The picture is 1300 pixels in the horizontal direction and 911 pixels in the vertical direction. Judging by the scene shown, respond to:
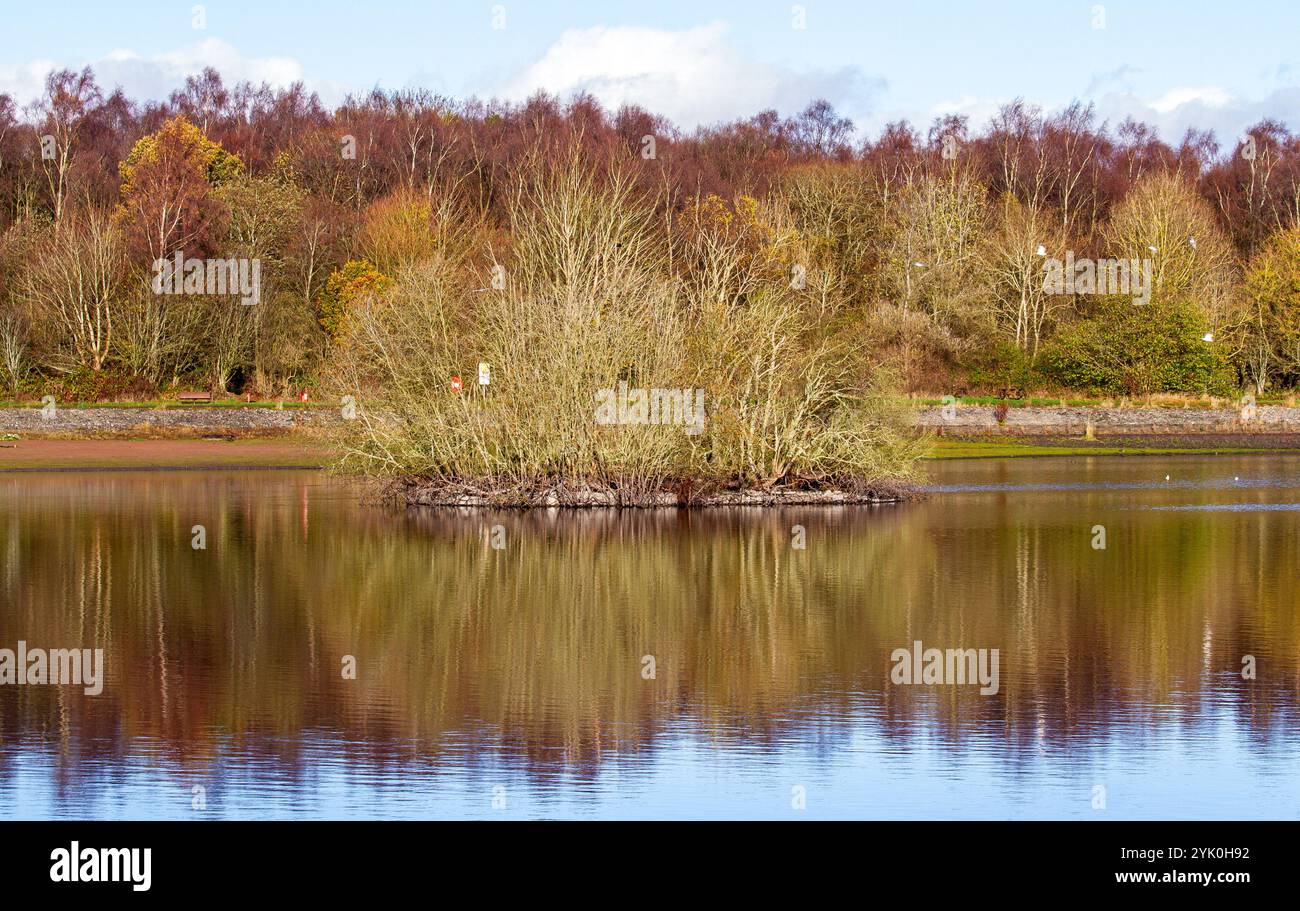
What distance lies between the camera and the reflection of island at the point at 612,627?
561 inches

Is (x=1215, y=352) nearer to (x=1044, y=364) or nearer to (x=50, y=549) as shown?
(x=1044, y=364)

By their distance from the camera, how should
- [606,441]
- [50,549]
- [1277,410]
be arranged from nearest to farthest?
[50,549]
[606,441]
[1277,410]

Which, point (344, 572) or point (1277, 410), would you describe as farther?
point (1277, 410)

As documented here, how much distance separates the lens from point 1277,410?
3027 inches

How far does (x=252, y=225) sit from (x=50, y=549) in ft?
190

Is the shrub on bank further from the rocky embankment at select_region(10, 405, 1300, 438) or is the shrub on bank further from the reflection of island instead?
the rocky embankment at select_region(10, 405, 1300, 438)

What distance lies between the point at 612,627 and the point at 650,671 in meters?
2.77

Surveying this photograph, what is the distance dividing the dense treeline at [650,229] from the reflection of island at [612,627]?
30.0m

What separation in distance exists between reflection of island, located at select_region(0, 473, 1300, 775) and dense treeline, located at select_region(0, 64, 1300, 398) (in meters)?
30.0

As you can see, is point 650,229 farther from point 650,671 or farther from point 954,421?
point 650,671
